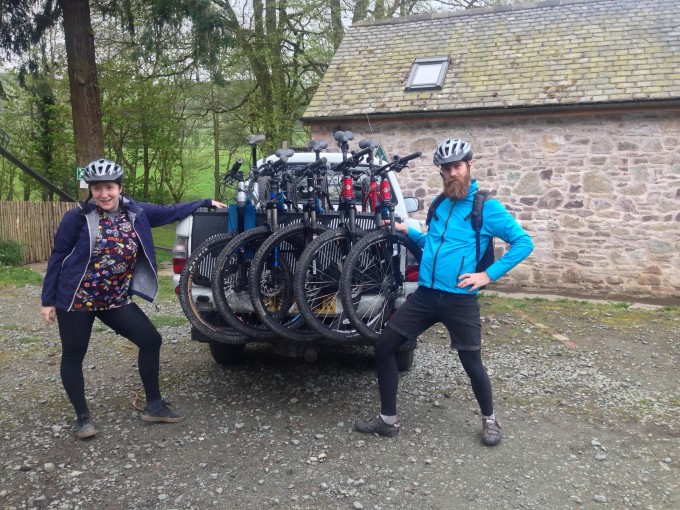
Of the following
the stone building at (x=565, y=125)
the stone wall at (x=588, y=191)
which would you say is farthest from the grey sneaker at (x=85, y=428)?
the stone building at (x=565, y=125)

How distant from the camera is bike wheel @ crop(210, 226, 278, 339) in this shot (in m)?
4.43

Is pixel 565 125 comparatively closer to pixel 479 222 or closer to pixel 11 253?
pixel 479 222

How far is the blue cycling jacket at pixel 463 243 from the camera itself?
401 centimetres

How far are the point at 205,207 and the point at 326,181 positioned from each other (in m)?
0.96

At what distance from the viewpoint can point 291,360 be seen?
6.05 m

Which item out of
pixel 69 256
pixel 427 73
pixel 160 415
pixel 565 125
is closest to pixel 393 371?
pixel 160 415

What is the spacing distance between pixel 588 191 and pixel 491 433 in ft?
24.7

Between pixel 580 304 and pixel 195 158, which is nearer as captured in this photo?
pixel 580 304

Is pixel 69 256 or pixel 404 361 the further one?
pixel 404 361

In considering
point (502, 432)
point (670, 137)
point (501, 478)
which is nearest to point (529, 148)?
point (670, 137)

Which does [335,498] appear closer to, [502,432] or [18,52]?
[502,432]

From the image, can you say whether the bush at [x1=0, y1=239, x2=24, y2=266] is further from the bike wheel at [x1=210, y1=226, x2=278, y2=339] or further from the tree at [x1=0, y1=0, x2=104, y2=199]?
the bike wheel at [x1=210, y1=226, x2=278, y2=339]

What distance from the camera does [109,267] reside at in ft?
13.9

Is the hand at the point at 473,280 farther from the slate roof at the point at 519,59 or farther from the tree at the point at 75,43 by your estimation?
the tree at the point at 75,43
